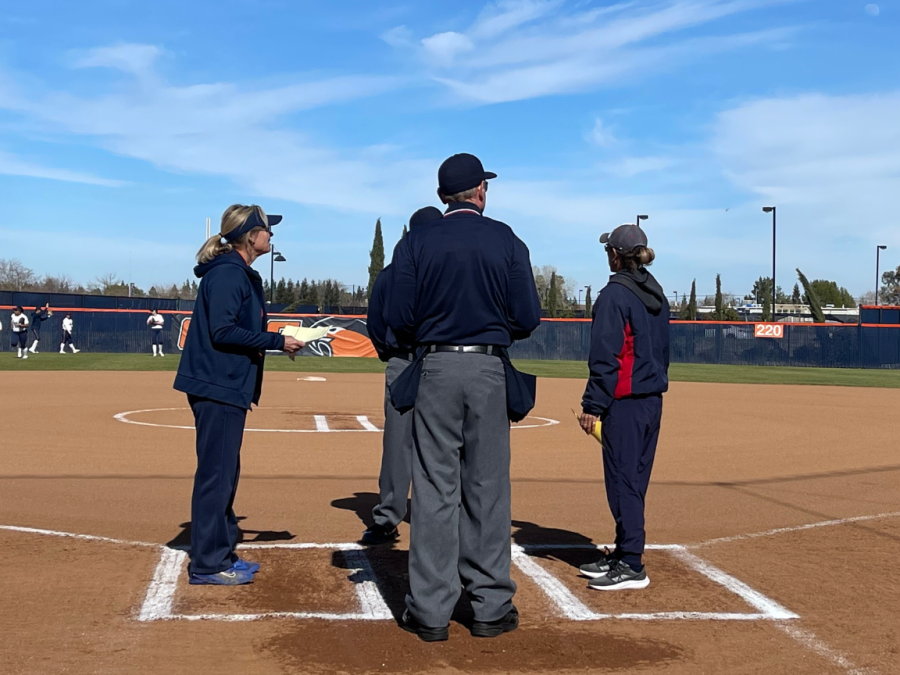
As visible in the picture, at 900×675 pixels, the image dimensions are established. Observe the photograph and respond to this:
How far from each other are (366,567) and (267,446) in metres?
5.81

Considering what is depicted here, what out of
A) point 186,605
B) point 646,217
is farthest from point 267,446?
point 646,217

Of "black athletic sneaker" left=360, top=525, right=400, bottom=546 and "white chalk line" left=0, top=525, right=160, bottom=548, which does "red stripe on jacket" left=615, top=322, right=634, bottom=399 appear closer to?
"black athletic sneaker" left=360, top=525, right=400, bottom=546

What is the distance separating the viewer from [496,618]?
4246mm

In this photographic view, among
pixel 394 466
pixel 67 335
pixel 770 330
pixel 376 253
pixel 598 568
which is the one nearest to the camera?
pixel 598 568

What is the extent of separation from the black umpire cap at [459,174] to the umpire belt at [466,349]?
75 centimetres

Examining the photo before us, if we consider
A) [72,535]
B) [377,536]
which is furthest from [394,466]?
[72,535]

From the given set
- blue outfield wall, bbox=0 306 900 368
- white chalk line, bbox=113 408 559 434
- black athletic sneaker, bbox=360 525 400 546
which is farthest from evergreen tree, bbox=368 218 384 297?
black athletic sneaker, bbox=360 525 400 546

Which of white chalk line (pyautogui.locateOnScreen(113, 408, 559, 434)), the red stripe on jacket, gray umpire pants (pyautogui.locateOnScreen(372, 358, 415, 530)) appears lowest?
white chalk line (pyautogui.locateOnScreen(113, 408, 559, 434))

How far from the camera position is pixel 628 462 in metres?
5.19

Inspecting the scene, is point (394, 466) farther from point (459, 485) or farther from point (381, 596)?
point (459, 485)

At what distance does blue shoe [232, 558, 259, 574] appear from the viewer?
514cm

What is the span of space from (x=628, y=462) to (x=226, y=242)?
2.52 meters

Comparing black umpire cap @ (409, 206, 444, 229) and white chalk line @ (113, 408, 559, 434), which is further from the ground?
black umpire cap @ (409, 206, 444, 229)

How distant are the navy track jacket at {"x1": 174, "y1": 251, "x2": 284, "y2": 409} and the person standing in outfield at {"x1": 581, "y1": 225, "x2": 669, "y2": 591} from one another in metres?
1.73
